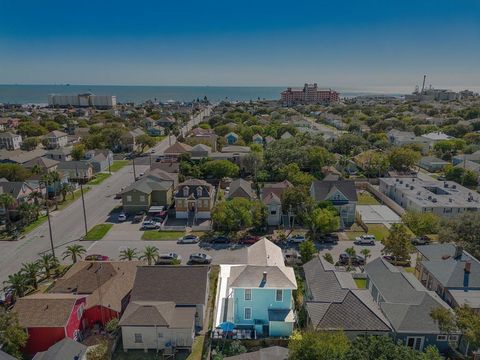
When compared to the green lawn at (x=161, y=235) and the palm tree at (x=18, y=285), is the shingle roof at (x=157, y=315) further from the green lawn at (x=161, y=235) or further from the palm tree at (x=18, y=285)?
the green lawn at (x=161, y=235)

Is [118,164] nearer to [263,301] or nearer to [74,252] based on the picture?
[74,252]

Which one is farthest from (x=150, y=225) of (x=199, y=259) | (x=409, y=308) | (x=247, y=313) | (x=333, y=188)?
(x=409, y=308)

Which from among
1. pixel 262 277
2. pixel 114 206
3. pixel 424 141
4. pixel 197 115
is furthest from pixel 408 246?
pixel 197 115

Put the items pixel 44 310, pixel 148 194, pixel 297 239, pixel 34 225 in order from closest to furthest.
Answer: pixel 44 310 < pixel 297 239 < pixel 34 225 < pixel 148 194

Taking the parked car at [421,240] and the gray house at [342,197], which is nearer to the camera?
the parked car at [421,240]

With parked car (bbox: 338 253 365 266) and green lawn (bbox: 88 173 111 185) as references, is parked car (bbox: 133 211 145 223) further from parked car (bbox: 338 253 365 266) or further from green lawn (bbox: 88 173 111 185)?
parked car (bbox: 338 253 365 266)

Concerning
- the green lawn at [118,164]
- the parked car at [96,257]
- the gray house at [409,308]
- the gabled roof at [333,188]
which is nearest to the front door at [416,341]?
the gray house at [409,308]

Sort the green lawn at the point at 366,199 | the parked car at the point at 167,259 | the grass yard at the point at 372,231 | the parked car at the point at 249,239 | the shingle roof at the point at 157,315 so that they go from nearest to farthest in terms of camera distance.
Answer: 1. the shingle roof at the point at 157,315
2. the parked car at the point at 167,259
3. the parked car at the point at 249,239
4. the grass yard at the point at 372,231
5. the green lawn at the point at 366,199
